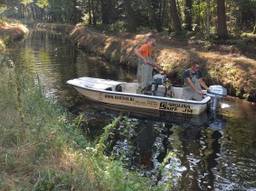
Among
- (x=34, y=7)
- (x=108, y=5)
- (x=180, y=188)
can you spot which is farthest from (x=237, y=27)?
(x=34, y=7)

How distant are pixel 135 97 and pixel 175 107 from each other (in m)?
1.41

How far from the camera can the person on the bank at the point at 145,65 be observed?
15.5 meters

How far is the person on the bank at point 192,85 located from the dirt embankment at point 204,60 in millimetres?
3152

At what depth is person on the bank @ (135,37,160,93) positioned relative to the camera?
50.9ft

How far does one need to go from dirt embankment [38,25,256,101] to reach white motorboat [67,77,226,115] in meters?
3.59

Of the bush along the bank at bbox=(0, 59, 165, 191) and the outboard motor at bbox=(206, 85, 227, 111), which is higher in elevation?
the bush along the bank at bbox=(0, 59, 165, 191)

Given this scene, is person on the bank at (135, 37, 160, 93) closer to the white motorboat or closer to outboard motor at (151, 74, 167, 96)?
outboard motor at (151, 74, 167, 96)

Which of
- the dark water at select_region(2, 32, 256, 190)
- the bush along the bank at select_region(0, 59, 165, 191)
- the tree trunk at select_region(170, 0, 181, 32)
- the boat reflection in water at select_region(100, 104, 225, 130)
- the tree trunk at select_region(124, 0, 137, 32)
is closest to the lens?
the bush along the bank at select_region(0, 59, 165, 191)

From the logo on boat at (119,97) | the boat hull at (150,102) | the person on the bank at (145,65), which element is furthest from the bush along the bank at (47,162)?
the person on the bank at (145,65)

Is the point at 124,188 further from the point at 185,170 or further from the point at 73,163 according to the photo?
the point at 185,170

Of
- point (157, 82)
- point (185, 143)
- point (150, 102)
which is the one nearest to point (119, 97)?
point (150, 102)

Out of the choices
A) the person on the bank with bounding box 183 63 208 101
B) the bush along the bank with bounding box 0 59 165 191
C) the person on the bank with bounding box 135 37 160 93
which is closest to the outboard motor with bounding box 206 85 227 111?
the person on the bank with bounding box 183 63 208 101

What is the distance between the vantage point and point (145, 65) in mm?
15648

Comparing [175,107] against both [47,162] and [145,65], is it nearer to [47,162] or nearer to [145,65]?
[145,65]
